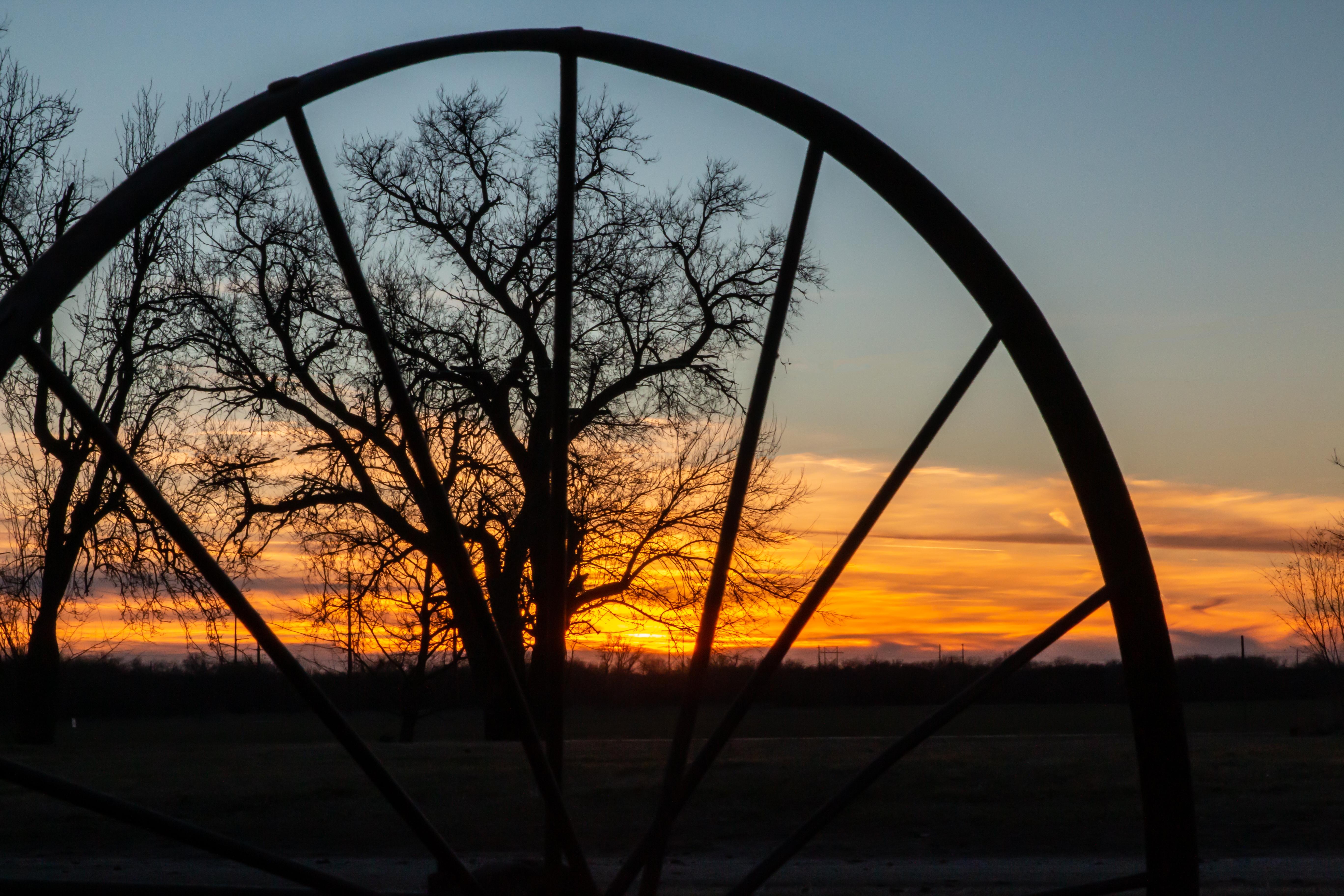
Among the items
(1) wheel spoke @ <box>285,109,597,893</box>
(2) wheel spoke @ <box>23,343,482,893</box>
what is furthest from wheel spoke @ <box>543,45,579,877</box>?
(2) wheel spoke @ <box>23,343,482,893</box>

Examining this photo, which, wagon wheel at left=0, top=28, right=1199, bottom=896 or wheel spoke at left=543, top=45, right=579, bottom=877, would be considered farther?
wheel spoke at left=543, top=45, right=579, bottom=877

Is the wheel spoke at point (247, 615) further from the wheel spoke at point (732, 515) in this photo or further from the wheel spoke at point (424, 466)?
the wheel spoke at point (732, 515)

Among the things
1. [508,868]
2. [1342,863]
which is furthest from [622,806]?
[508,868]

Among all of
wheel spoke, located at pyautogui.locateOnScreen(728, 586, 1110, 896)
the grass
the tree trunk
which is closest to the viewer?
wheel spoke, located at pyautogui.locateOnScreen(728, 586, 1110, 896)

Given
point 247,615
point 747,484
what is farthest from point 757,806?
point 247,615

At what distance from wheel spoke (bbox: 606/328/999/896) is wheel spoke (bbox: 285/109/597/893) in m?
0.25

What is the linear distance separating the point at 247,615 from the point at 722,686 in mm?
37745

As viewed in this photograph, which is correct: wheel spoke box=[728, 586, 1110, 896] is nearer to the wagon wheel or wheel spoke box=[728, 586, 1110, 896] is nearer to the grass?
the wagon wheel

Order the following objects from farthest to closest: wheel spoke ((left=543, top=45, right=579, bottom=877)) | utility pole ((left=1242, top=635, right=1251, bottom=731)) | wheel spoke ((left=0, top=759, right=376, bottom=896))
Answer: utility pole ((left=1242, top=635, right=1251, bottom=731)) < wheel spoke ((left=543, top=45, right=579, bottom=877)) < wheel spoke ((left=0, top=759, right=376, bottom=896))

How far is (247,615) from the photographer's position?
2.74 m

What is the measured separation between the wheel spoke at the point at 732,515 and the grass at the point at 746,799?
639 centimetres

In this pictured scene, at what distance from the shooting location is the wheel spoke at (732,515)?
2.96m

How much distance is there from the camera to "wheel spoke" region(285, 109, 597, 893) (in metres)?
2.64

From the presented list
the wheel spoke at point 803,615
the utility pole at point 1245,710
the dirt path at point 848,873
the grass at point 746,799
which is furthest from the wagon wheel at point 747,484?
the utility pole at point 1245,710
